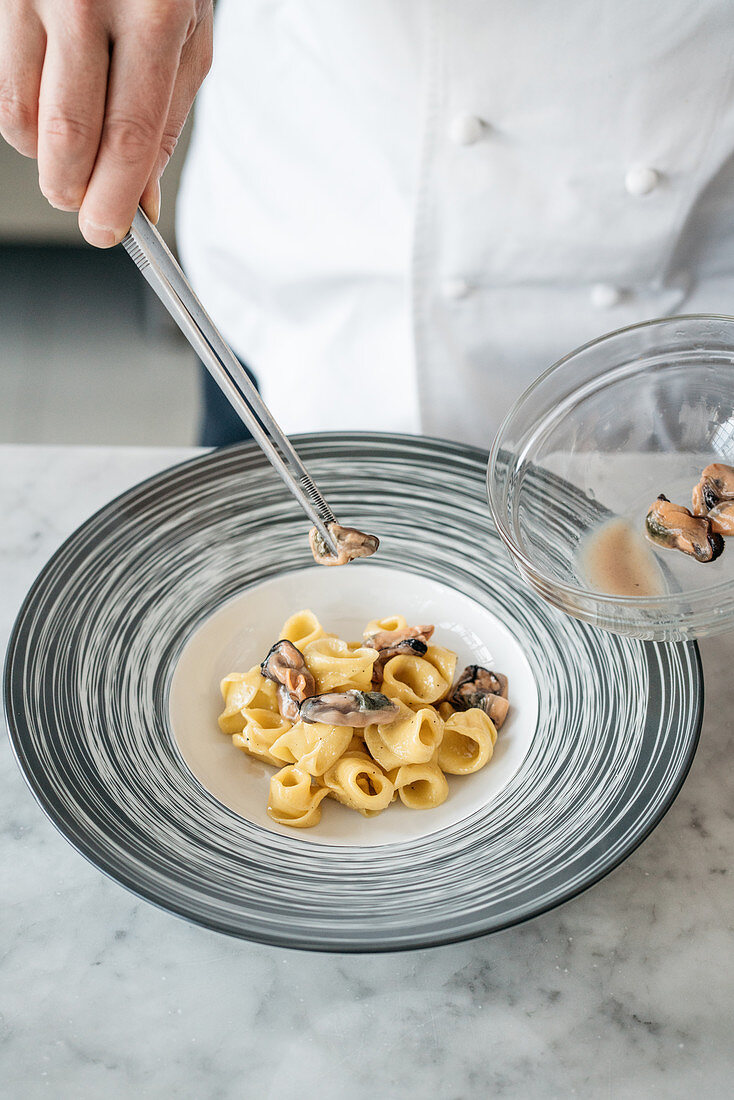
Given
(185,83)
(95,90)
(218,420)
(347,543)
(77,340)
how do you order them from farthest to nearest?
(77,340) < (218,420) < (347,543) < (185,83) < (95,90)

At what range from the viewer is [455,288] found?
1232mm

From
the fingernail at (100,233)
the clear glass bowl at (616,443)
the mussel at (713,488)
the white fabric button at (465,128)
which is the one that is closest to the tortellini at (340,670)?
the clear glass bowl at (616,443)

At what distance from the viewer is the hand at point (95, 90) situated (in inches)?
28.5

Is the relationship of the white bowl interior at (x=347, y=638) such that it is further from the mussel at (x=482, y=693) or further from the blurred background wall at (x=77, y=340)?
the blurred background wall at (x=77, y=340)

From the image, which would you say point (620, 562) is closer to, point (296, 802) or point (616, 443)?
point (616, 443)

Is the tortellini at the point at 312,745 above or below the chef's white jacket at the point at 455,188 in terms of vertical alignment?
below

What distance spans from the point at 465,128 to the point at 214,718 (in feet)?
2.31

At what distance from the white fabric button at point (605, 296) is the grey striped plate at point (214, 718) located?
0.86ft

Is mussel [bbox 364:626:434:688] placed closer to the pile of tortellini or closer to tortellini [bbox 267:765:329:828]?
the pile of tortellini

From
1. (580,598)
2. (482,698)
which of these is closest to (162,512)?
(482,698)

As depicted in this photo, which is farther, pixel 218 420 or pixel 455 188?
pixel 218 420

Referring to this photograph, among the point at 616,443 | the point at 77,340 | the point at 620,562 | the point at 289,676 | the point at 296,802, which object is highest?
the point at 77,340

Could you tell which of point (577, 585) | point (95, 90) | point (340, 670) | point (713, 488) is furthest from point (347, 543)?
point (95, 90)

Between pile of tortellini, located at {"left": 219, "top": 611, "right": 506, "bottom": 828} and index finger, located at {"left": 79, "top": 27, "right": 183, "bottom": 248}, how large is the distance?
465 millimetres
